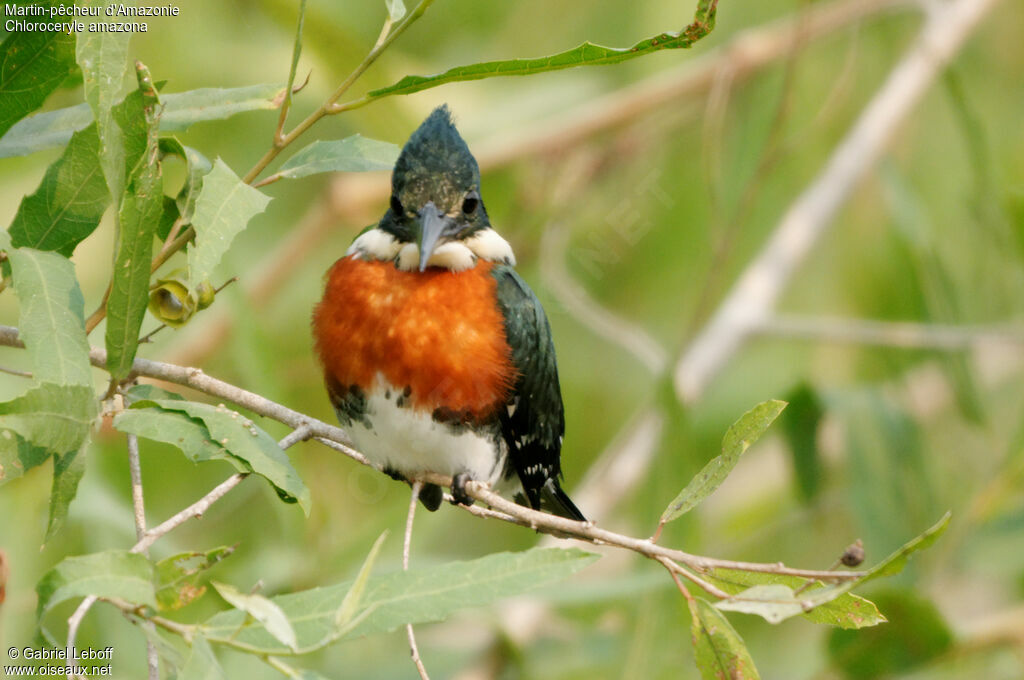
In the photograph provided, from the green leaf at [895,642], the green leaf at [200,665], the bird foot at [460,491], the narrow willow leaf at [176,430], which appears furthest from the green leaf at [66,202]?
the green leaf at [895,642]

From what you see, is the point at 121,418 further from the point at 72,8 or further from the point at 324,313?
the point at 324,313

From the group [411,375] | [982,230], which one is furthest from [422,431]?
[982,230]

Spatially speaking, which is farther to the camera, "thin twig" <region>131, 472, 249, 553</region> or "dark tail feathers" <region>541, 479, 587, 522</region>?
"dark tail feathers" <region>541, 479, 587, 522</region>

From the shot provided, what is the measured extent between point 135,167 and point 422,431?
923 mm

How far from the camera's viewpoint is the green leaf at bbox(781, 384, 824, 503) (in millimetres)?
4023

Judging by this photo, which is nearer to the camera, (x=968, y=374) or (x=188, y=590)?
(x=188, y=590)

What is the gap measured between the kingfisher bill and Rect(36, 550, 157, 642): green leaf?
944mm

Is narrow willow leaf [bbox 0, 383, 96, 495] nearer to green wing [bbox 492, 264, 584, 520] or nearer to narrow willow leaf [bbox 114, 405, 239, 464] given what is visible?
narrow willow leaf [bbox 114, 405, 239, 464]

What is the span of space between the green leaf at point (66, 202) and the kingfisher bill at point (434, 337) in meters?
0.66

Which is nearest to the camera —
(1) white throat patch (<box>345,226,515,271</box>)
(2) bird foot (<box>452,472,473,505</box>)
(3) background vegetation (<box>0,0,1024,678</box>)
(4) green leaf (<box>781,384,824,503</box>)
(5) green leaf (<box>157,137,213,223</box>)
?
(5) green leaf (<box>157,137,213,223</box>)

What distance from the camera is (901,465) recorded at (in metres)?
4.27

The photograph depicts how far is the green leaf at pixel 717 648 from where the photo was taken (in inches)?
68.8

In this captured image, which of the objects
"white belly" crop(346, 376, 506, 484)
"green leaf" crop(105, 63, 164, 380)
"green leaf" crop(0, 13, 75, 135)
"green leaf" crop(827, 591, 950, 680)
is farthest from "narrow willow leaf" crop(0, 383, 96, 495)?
"green leaf" crop(827, 591, 950, 680)

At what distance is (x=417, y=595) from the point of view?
63.2 inches
